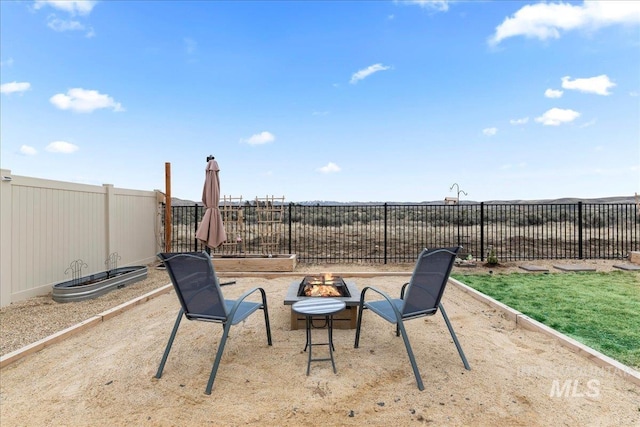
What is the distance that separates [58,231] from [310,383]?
626cm

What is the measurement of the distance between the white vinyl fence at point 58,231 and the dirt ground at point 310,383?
2.83m

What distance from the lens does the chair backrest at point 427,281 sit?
2715 millimetres

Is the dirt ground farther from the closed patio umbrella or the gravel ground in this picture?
the closed patio umbrella

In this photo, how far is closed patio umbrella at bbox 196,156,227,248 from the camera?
662 cm

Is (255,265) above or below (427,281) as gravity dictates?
below

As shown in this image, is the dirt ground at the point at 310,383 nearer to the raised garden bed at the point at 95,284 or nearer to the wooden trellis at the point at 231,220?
the raised garden bed at the point at 95,284

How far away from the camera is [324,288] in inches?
158

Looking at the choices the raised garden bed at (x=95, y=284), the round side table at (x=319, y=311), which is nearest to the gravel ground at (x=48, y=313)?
the raised garden bed at (x=95, y=284)

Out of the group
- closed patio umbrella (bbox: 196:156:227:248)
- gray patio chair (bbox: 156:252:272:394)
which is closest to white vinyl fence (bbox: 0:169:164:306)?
closed patio umbrella (bbox: 196:156:227:248)

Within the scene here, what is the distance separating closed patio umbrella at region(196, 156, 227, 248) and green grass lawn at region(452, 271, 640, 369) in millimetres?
5624

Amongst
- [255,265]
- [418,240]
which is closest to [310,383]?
[255,265]

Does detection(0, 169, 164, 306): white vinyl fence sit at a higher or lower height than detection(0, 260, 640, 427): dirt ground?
higher

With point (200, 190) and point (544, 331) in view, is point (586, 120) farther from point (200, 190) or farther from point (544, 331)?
→ point (200, 190)

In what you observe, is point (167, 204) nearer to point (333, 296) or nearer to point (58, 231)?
point (58, 231)
